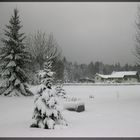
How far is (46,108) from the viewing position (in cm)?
952

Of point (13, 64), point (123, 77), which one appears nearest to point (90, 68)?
point (123, 77)

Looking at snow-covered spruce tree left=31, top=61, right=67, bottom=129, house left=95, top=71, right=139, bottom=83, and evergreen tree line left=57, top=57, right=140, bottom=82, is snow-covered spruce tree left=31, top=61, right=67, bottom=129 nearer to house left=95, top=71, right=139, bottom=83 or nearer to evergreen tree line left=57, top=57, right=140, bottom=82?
house left=95, top=71, right=139, bottom=83

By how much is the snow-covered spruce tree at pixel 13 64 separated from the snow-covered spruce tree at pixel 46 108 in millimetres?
13733

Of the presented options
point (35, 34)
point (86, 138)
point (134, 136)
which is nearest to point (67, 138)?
point (86, 138)

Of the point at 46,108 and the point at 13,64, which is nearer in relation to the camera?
the point at 46,108

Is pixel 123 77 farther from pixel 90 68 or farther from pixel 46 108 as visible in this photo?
pixel 46 108

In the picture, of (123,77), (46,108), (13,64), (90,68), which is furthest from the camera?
(90,68)

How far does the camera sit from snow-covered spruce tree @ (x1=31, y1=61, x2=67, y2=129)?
941 cm

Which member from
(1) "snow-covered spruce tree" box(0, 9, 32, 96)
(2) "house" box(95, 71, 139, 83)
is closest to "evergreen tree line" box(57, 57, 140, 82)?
(2) "house" box(95, 71, 139, 83)

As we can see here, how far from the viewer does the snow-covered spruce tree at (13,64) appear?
23391 millimetres

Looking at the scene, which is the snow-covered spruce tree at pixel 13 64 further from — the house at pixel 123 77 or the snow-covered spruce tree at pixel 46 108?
the house at pixel 123 77

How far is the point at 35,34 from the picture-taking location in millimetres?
36594

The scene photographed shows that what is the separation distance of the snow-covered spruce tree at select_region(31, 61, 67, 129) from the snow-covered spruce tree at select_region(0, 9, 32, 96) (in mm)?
13733

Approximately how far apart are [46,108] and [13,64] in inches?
587
